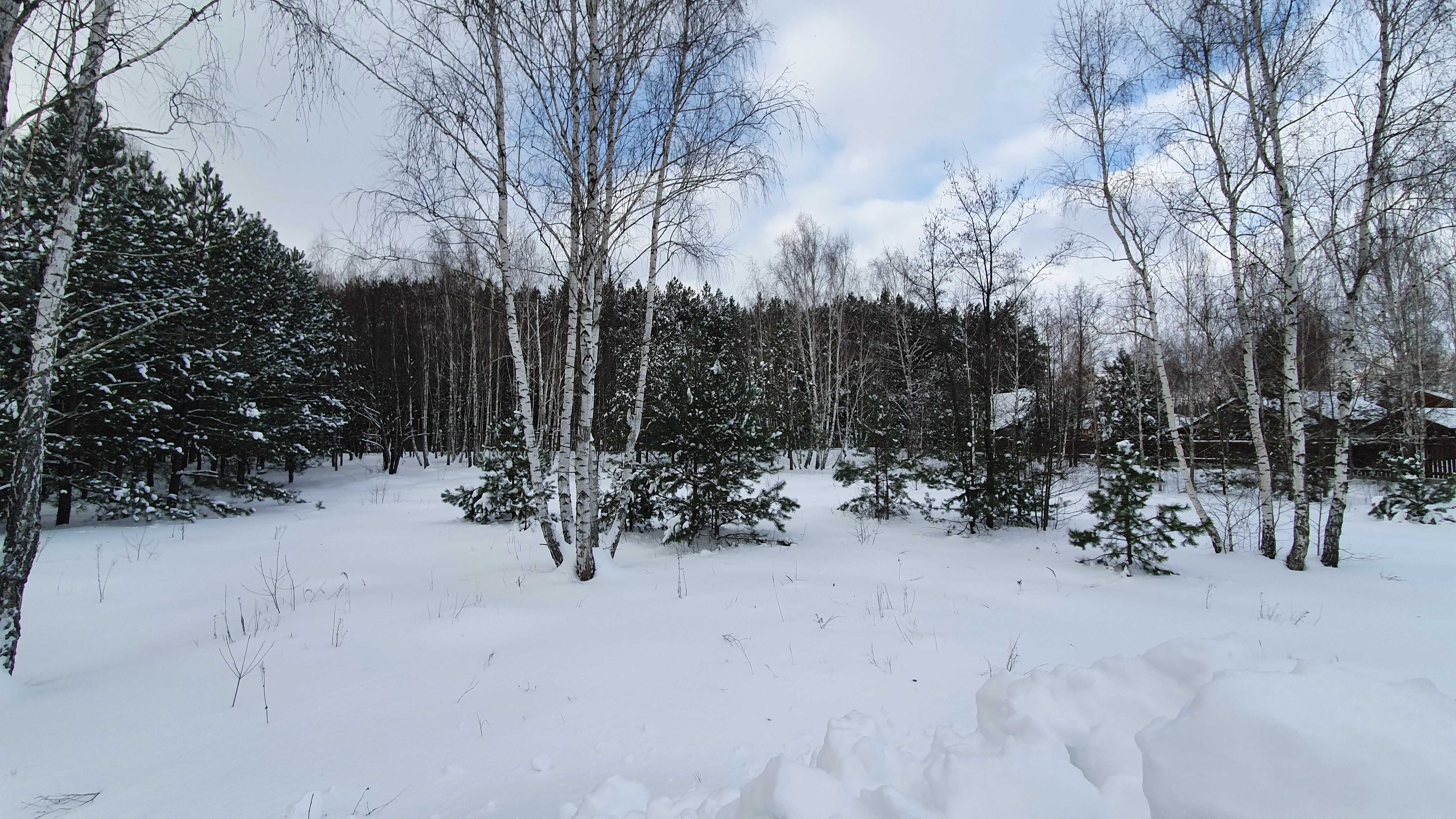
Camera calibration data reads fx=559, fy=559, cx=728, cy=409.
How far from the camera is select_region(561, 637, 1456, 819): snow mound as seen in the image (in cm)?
134

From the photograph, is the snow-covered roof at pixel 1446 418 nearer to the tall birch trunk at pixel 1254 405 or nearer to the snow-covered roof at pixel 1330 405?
the snow-covered roof at pixel 1330 405

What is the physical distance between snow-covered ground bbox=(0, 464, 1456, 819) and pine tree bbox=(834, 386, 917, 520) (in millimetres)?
2879

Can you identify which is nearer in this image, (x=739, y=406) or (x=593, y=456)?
(x=593, y=456)

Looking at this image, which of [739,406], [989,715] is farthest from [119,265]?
[989,715]

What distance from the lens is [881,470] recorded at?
11.0 m

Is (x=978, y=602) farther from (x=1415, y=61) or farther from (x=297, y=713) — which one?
(x=1415, y=61)

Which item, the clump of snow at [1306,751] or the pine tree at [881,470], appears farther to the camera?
the pine tree at [881,470]

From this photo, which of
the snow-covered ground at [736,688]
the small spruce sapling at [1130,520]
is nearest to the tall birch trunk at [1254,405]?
the snow-covered ground at [736,688]

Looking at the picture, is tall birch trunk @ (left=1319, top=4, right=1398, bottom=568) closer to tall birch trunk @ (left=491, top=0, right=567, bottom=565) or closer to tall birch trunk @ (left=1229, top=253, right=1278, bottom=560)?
tall birch trunk @ (left=1229, top=253, right=1278, bottom=560)

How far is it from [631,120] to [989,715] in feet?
22.0

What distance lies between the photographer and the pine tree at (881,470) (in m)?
10.9

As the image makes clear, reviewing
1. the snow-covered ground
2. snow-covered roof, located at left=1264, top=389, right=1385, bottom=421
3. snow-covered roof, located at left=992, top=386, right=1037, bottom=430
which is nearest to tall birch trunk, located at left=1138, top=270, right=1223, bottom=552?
the snow-covered ground

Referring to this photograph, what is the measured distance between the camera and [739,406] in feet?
29.3

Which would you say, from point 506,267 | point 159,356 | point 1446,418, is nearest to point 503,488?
point 506,267
